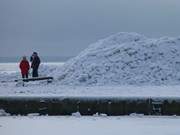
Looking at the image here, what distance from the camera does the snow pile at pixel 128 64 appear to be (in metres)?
24.9

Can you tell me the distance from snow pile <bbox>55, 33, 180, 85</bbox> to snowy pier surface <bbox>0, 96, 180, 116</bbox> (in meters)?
8.84

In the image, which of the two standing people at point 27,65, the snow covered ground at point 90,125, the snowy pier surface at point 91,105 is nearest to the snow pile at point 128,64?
the two standing people at point 27,65

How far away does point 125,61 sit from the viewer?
27.0 m

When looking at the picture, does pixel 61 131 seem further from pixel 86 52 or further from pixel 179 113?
pixel 86 52

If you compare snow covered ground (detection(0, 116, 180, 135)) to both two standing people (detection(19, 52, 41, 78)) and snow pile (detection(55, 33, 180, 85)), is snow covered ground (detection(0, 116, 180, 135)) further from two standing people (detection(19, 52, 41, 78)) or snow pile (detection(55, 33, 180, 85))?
two standing people (detection(19, 52, 41, 78))

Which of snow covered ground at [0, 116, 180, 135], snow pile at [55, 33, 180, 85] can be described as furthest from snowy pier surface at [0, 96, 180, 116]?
snow pile at [55, 33, 180, 85]

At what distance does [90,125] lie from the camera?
1278 cm

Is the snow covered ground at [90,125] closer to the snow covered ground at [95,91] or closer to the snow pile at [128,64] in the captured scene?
the snow covered ground at [95,91]

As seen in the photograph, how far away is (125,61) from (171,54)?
2.82 meters

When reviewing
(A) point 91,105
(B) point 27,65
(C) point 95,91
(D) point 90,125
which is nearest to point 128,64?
(B) point 27,65

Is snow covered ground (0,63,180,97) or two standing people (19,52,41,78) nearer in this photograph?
snow covered ground (0,63,180,97)

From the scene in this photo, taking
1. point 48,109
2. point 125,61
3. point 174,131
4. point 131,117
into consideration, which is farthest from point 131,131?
point 125,61

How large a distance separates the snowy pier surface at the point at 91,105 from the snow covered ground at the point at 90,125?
0.38m

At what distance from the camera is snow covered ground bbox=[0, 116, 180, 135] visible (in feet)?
37.4
